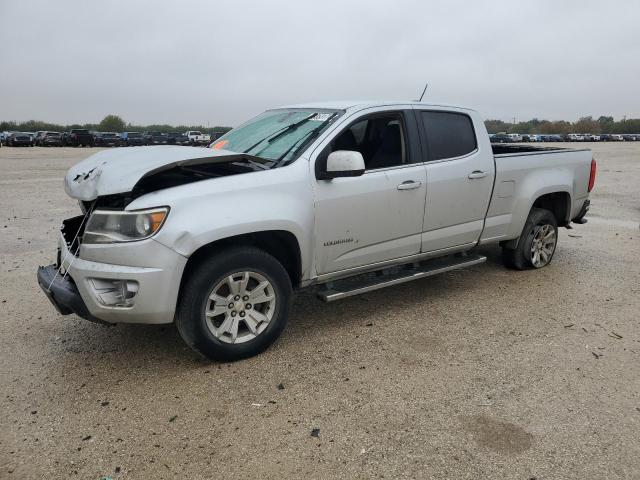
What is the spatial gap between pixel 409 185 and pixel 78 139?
150ft

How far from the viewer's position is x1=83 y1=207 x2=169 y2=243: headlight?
321 cm

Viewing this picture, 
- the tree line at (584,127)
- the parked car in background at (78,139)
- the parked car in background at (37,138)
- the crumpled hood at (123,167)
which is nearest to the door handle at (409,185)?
the crumpled hood at (123,167)

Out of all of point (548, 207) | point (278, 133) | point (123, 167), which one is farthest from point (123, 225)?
point (548, 207)

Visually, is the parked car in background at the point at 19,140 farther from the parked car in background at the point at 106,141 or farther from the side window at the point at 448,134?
the side window at the point at 448,134

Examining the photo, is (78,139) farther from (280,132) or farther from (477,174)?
(477,174)

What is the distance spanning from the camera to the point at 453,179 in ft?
15.4

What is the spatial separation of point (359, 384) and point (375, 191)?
1558 mm

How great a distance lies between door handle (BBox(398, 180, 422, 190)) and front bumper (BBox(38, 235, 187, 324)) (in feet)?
6.40

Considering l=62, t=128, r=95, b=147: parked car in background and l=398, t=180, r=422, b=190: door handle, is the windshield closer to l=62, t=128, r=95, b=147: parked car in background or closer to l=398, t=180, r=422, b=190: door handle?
l=398, t=180, r=422, b=190: door handle

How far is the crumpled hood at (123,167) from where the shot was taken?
3270mm

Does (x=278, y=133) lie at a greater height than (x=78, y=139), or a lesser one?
lesser

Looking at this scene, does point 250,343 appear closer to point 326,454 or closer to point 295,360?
point 295,360

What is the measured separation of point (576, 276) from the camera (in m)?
5.79

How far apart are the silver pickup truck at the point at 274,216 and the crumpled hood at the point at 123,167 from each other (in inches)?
0.5
